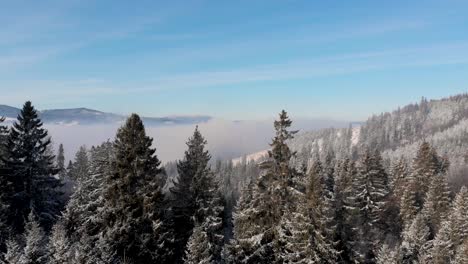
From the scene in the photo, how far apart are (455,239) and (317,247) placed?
31.8 metres

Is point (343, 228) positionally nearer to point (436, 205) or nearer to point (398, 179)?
point (436, 205)

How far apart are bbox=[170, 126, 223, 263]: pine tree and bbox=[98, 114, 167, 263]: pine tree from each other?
5.37 meters

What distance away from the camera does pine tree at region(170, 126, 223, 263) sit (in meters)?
33.7

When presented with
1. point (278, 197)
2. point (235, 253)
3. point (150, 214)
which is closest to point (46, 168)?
point (150, 214)

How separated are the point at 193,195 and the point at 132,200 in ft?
22.4

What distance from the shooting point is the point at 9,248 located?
22.6m

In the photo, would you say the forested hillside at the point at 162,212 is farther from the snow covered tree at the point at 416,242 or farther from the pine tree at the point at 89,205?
the snow covered tree at the point at 416,242

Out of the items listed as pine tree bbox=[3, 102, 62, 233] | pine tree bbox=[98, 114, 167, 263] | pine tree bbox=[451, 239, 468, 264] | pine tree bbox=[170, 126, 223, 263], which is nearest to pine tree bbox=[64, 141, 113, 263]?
pine tree bbox=[98, 114, 167, 263]

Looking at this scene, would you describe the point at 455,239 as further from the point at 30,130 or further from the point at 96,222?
the point at 30,130

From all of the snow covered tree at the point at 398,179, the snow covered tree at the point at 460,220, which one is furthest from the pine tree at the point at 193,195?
the snow covered tree at the point at 398,179

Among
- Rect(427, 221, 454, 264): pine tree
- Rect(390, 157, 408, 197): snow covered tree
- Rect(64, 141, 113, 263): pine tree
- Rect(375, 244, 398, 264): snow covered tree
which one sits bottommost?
Rect(427, 221, 454, 264): pine tree

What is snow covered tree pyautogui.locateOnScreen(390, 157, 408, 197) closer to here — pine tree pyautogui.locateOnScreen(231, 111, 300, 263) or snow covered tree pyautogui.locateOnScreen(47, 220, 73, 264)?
pine tree pyautogui.locateOnScreen(231, 111, 300, 263)

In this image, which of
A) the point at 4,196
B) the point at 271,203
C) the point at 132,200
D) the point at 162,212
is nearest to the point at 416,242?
the point at 271,203

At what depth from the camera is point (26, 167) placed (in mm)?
40531
